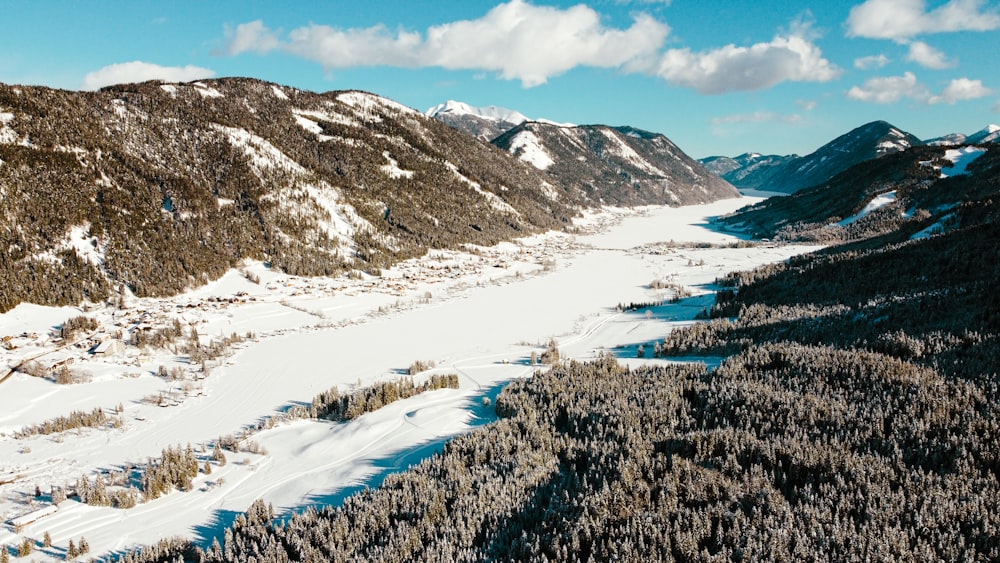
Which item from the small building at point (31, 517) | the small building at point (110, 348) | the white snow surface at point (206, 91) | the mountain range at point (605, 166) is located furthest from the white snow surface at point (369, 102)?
the small building at point (31, 517)

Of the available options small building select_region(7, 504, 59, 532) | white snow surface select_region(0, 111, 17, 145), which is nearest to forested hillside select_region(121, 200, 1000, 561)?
small building select_region(7, 504, 59, 532)

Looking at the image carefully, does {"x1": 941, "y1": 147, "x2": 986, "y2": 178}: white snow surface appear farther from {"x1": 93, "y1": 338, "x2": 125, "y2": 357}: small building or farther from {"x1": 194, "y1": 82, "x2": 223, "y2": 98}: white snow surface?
{"x1": 194, "y1": 82, "x2": 223, "y2": 98}: white snow surface

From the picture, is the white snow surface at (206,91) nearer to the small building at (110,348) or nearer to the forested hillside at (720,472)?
the small building at (110,348)

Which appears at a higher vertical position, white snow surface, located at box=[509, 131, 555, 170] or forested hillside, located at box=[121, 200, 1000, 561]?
white snow surface, located at box=[509, 131, 555, 170]

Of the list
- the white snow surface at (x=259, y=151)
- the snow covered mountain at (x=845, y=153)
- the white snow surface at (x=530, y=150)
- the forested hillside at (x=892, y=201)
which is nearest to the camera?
the white snow surface at (x=259, y=151)


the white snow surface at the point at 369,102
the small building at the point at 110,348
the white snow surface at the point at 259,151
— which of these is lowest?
the small building at the point at 110,348

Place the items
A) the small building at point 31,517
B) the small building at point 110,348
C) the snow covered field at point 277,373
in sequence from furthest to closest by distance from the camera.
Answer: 1. the small building at point 110,348
2. the snow covered field at point 277,373
3. the small building at point 31,517

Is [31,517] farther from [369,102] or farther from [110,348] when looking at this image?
[369,102]
